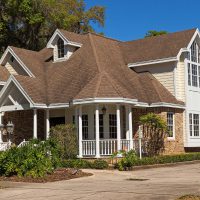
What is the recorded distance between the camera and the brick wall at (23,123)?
99.8ft

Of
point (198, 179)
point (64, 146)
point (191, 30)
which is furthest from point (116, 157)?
point (191, 30)

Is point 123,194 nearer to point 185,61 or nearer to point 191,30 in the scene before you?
point 185,61

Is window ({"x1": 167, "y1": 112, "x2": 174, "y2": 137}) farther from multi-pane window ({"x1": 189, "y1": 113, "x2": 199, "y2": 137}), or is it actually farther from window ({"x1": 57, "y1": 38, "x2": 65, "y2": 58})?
window ({"x1": 57, "y1": 38, "x2": 65, "y2": 58})

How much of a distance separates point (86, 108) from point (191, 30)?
419 inches

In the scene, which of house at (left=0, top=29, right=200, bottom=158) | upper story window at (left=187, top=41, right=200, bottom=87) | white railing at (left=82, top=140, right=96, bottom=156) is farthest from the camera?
upper story window at (left=187, top=41, right=200, bottom=87)

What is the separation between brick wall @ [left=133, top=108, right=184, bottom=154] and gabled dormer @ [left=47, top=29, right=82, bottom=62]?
6.46 metres

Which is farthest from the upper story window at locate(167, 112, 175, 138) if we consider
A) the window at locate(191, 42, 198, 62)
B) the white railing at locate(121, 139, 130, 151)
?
the window at locate(191, 42, 198, 62)

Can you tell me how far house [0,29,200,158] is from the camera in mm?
26156

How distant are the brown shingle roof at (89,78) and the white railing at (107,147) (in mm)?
2742

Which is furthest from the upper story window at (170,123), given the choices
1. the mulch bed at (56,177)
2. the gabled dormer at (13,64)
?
the mulch bed at (56,177)

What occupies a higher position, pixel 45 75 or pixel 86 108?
pixel 45 75

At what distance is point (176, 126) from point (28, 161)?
1369 centimetres

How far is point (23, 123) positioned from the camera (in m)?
30.6

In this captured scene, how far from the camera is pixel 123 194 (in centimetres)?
1324
